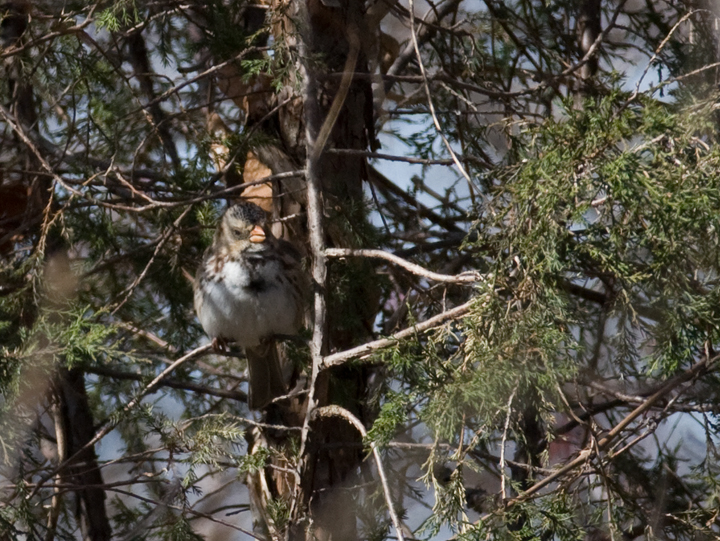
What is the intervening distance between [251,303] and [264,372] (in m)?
0.37

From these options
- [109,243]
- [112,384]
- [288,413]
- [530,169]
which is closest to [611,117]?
[530,169]

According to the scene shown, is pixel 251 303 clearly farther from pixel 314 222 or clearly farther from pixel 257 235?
pixel 314 222

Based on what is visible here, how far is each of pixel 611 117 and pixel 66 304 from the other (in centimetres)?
275

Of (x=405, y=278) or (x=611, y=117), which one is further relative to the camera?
(x=405, y=278)

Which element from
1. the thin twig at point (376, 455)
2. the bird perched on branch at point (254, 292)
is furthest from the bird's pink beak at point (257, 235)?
the thin twig at point (376, 455)

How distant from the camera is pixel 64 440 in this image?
4.56 m

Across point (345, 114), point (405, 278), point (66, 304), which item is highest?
point (345, 114)

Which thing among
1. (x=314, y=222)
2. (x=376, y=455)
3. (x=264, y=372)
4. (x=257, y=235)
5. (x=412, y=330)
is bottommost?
(x=376, y=455)

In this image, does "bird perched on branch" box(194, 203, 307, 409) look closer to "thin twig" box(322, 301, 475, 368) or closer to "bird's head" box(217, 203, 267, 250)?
"bird's head" box(217, 203, 267, 250)

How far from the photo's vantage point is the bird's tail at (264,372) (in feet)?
13.9

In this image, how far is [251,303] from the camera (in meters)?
4.18

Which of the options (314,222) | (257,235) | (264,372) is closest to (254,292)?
(257,235)

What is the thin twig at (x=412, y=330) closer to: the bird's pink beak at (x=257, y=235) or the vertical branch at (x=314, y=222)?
the vertical branch at (x=314, y=222)

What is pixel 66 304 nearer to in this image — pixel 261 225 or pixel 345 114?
pixel 261 225
